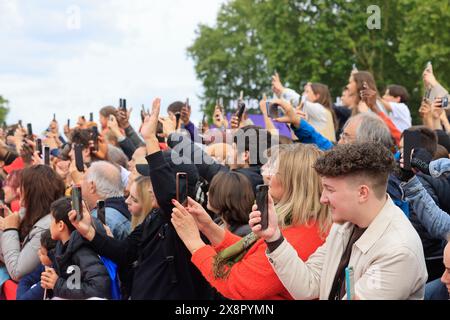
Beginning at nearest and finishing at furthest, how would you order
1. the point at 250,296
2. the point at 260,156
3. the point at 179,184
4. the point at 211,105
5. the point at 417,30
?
1. the point at 250,296
2. the point at 179,184
3. the point at 260,156
4. the point at 417,30
5. the point at 211,105

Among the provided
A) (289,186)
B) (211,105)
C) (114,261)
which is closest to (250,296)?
(289,186)

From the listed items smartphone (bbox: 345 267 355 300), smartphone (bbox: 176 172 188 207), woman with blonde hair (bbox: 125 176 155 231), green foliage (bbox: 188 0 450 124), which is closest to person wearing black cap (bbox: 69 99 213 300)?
woman with blonde hair (bbox: 125 176 155 231)

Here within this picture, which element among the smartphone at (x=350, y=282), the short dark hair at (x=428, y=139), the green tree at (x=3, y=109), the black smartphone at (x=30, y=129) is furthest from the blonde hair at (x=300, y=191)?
the green tree at (x=3, y=109)

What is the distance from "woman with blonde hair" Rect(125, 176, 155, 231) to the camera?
6.36 metres

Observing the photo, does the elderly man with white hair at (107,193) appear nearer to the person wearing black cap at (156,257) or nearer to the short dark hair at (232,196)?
the person wearing black cap at (156,257)

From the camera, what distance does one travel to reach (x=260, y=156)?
7.27 m

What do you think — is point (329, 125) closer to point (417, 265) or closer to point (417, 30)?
point (417, 265)

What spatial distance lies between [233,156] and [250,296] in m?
3.08

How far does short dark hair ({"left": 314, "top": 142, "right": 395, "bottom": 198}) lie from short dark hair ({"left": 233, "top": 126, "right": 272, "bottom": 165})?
323 cm

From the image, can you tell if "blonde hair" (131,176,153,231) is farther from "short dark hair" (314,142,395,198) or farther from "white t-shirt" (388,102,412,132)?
"white t-shirt" (388,102,412,132)

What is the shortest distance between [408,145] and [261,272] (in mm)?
1261

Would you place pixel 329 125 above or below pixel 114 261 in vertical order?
above

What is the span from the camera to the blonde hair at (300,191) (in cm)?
465

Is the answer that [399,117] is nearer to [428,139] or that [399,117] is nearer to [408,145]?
[428,139]
